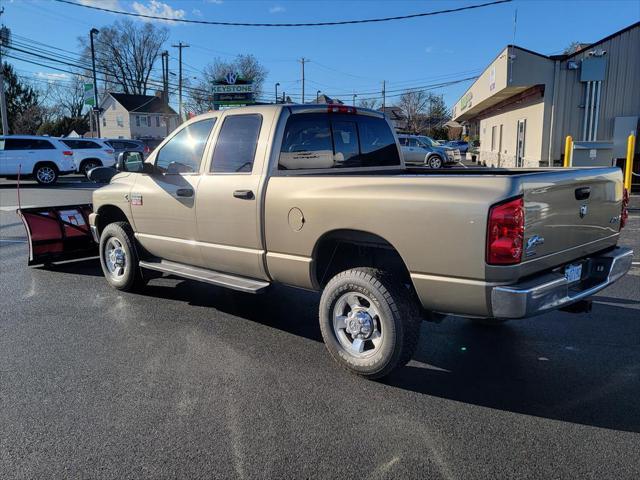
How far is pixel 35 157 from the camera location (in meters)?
19.2

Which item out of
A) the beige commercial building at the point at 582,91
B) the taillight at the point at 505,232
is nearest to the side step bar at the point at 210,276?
the taillight at the point at 505,232

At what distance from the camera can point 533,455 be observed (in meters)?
2.82

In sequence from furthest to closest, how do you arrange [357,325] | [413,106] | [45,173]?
[413,106], [45,173], [357,325]

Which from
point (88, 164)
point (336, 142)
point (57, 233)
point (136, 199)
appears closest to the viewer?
point (336, 142)

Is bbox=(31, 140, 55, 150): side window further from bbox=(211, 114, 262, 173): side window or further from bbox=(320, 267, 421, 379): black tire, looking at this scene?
bbox=(320, 267, 421, 379): black tire

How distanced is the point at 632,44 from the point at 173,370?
56.4 ft

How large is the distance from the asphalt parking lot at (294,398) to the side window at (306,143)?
5.01ft

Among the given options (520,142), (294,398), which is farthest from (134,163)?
(520,142)

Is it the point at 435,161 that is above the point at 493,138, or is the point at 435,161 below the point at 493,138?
below

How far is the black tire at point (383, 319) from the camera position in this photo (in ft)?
11.6

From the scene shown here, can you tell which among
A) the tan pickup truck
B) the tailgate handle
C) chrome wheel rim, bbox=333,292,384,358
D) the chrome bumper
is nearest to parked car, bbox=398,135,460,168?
the tan pickup truck

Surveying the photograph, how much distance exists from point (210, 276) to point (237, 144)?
4.03 feet

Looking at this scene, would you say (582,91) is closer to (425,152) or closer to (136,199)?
(425,152)

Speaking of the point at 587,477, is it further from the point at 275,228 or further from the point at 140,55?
the point at 140,55
